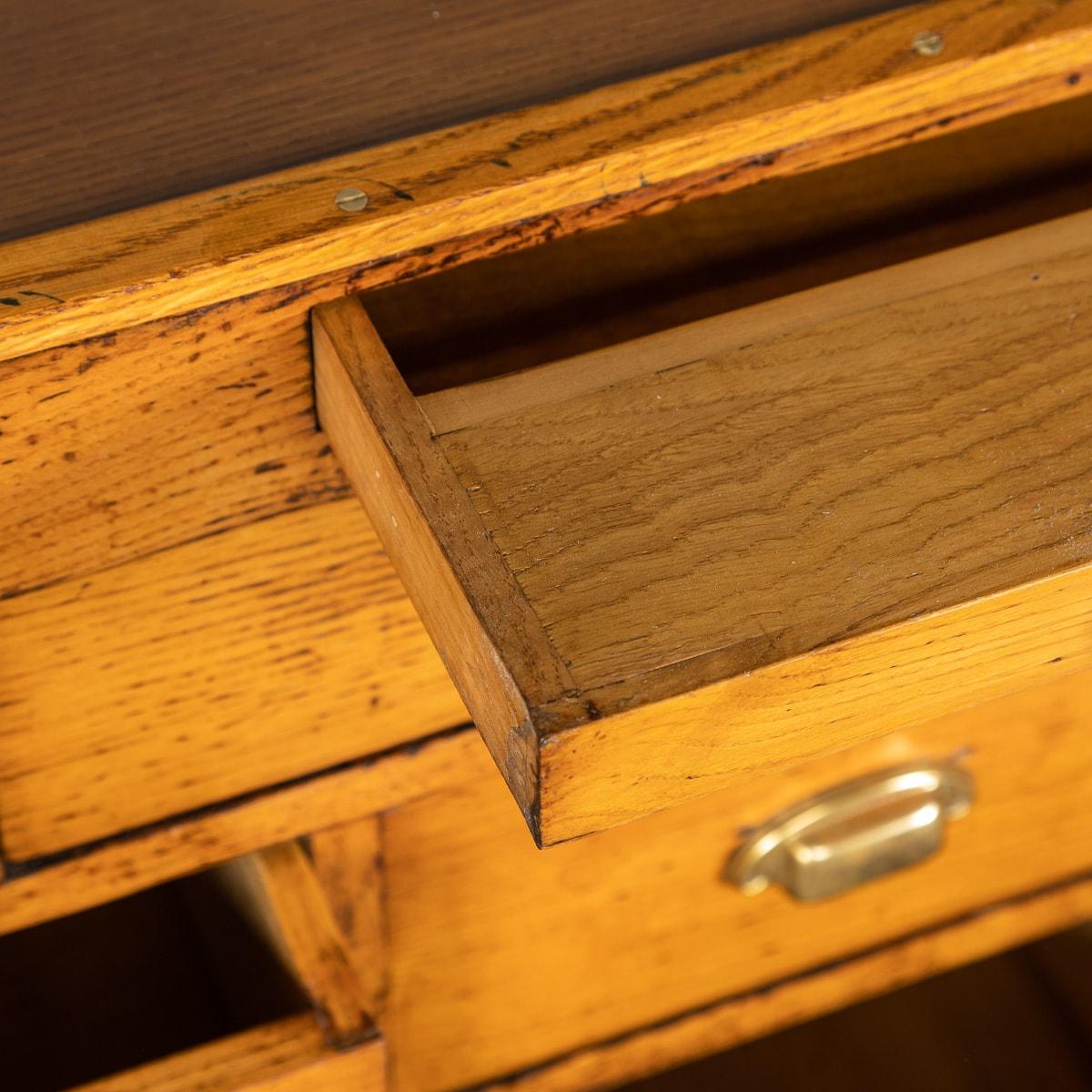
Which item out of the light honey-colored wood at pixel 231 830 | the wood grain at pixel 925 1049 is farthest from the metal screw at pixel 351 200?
the wood grain at pixel 925 1049

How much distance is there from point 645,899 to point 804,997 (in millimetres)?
166

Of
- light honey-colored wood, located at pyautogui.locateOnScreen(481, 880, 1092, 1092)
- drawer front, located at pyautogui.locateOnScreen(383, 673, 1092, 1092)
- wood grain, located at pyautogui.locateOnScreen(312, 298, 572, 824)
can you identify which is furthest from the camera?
light honey-colored wood, located at pyautogui.locateOnScreen(481, 880, 1092, 1092)

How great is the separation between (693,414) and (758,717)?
0.09 meters

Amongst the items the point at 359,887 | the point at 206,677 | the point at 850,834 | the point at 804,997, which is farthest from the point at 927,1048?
the point at 206,677

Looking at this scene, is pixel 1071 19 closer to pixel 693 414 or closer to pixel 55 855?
pixel 693 414

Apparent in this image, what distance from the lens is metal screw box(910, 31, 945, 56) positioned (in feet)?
1.41

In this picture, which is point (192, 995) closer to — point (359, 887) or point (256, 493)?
point (359, 887)

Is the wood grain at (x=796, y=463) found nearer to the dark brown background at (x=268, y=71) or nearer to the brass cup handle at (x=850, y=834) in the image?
the dark brown background at (x=268, y=71)

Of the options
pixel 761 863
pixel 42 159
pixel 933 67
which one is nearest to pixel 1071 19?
pixel 933 67

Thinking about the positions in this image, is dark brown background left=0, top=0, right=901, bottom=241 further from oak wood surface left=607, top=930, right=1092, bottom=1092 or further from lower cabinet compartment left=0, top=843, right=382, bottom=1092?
oak wood surface left=607, top=930, right=1092, bottom=1092

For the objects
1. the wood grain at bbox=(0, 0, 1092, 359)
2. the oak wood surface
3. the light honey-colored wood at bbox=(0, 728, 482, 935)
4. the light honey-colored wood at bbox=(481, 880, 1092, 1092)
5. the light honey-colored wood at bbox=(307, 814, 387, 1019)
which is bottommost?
the oak wood surface

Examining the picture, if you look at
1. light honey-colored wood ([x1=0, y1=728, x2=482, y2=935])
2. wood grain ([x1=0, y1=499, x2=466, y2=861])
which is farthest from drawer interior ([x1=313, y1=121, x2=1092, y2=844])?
light honey-colored wood ([x1=0, y1=728, x2=482, y2=935])

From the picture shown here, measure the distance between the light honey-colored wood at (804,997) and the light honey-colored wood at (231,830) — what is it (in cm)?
25

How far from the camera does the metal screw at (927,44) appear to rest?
0.43 metres
